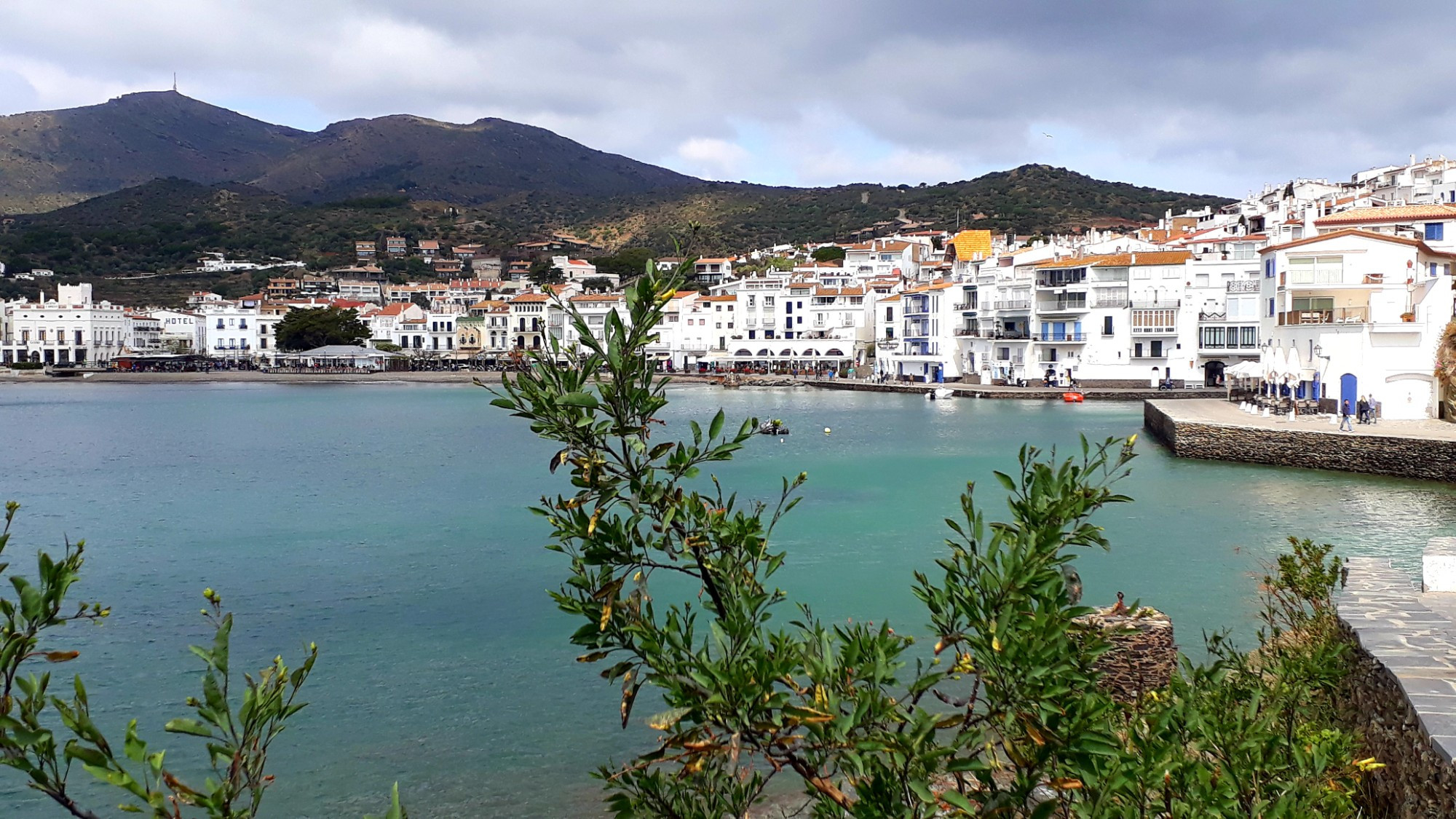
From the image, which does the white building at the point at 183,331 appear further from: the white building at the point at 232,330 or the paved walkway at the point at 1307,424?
the paved walkway at the point at 1307,424

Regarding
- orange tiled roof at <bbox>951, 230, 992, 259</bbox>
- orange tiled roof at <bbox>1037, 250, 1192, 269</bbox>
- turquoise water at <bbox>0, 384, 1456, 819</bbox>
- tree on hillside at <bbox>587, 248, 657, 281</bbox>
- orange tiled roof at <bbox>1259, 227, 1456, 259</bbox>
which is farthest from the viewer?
tree on hillside at <bbox>587, 248, 657, 281</bbox>

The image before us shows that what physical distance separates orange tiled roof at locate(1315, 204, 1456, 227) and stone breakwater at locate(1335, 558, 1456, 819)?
→ 37.8 meters

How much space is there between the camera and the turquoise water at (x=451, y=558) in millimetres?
9836

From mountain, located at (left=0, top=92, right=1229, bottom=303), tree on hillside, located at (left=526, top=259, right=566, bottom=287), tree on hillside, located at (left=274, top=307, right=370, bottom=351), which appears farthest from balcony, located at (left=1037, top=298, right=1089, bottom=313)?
tree on hillside, located at (left=274, top=307, right=370, bottom=351)

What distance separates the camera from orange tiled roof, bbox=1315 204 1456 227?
39281 millimetres

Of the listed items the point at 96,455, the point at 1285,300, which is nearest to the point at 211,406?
the point at 96,455

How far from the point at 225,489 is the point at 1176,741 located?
28.1 metres

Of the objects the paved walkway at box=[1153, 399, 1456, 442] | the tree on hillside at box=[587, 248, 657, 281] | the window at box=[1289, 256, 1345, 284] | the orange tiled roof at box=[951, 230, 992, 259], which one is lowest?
the paved walkway at box=[1153, 399, 1456, 442]

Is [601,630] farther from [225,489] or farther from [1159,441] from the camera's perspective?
[1159,441]

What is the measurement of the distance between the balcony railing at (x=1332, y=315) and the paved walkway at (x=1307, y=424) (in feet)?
9.33

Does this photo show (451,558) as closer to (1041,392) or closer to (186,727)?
(186,727)

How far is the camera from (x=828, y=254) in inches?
3752

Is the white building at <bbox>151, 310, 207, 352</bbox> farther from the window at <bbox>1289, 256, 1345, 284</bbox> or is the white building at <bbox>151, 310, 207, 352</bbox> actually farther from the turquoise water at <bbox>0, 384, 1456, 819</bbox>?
the window at <bbox>1289, 256, 1345, 284</bbox>

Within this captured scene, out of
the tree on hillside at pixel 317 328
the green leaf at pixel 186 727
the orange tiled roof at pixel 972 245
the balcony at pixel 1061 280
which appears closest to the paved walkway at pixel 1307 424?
the balcony at pixel 1061 280
